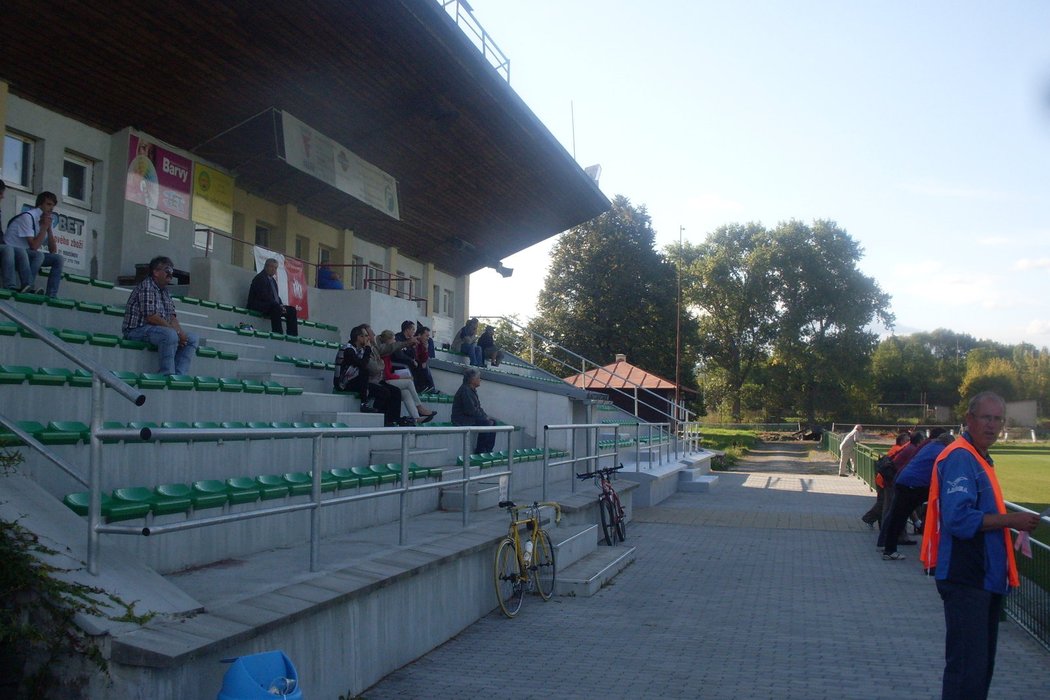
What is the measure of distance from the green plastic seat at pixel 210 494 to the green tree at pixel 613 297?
53.6 m

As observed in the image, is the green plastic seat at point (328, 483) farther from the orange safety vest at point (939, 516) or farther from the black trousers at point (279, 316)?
the black trousers at point (279, 316)

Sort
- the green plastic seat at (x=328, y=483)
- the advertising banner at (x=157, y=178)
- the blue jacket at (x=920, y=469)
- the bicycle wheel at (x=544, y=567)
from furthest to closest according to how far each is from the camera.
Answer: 1. the advertising banner at (x=157, y=178)
2. the bicycle wheel at (x=544, y=567)
3. the green plastic seat at (x=328, y=483)
4. the blue jacket at (x=920, y=469)

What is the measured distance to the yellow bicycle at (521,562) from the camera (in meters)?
8.66

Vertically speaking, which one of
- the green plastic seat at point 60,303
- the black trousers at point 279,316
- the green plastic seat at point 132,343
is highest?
the black trousers at point 279,316

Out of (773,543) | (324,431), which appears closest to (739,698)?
(324,431)

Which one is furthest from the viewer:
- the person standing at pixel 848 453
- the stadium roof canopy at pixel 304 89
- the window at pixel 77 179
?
the person standing at pixel 848 453

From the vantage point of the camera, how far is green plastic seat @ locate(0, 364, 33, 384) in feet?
22.2


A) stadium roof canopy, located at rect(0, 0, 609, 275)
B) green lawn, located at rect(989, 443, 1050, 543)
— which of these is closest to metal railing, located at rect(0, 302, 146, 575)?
stadium roof canopy, located at rect(0, 0, 609, 275)

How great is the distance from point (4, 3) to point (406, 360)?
24.0 ft

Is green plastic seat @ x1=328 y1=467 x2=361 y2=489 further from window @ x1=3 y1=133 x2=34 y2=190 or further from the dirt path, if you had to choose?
the dirt path

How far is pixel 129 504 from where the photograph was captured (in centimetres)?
584

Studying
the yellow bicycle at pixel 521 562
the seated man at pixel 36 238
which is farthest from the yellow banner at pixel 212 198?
the yellow bicycle at pixel 521 562

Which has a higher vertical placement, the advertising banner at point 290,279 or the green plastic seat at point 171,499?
the advertising banner at point 290,279

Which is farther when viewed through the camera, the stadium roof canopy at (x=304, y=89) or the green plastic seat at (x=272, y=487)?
the stadium roof canopy at (x=304, y=89)
